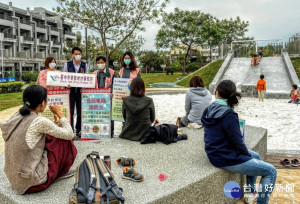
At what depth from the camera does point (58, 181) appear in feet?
10.2

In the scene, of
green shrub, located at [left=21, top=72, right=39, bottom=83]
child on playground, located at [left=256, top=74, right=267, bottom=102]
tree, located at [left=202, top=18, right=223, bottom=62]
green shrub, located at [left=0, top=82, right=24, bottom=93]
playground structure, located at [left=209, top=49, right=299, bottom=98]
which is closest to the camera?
child on playground, located at [left=256, top=74, right=267, bottom=102]

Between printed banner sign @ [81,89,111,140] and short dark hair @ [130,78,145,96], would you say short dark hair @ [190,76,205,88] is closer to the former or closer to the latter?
short dark hair @ [130,78,145,96]

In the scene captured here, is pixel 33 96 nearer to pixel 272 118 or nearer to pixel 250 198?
pixel 250 198

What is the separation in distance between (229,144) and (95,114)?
121 inches

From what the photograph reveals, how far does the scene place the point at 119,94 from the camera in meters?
5.91

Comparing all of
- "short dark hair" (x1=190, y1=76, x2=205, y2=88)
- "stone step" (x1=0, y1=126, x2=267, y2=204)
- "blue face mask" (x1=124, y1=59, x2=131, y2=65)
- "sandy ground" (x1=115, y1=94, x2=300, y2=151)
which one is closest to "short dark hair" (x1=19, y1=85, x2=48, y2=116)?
"stone step" (x1=0, y1=126, x2=267, y2=204)

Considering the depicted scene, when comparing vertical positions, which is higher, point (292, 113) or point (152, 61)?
point (152, 61)

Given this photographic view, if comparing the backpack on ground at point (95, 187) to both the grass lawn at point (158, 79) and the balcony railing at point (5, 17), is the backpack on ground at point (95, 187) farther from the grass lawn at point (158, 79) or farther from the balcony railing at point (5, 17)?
the balcony railing at point (5, 17)

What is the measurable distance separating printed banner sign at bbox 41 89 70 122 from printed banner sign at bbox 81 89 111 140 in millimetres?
296

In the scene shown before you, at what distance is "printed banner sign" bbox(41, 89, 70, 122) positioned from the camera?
207 inches

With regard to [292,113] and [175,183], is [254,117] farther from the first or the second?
A: [175,183]

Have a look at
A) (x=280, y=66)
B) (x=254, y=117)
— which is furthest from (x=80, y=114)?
(x=280, y=66)

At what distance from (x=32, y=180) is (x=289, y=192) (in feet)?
10.8

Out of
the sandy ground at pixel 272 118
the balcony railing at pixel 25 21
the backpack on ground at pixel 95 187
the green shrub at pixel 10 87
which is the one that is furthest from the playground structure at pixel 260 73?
the balcony railing at pixel 25 21
